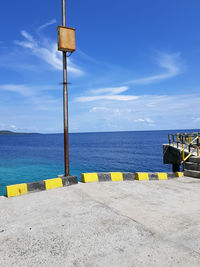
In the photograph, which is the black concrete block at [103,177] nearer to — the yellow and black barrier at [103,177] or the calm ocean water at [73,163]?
the yellow and black barrier at [103,177]

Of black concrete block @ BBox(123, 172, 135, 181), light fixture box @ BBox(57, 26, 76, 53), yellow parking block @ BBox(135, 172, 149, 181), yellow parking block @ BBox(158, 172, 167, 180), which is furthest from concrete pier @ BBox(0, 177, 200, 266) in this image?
light fixture box @ BBox(57, 26, 76, 53)

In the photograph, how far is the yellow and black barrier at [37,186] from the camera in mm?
7473

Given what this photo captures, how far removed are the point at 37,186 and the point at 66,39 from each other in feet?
21.9

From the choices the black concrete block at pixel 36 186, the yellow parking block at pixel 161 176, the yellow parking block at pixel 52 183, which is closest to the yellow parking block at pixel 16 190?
the black concrete block at pixel 36 186

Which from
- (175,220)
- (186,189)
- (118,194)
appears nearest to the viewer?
(175,220)

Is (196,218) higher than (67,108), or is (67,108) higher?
(67,108)

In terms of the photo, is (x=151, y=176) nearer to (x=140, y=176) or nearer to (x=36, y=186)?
(x=140, y=176)

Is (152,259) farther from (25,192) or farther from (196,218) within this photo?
(25,192)

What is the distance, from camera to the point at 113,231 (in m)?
4.53

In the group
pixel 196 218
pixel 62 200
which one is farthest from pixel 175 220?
pixel 62 200

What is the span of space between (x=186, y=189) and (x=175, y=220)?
3851 mm

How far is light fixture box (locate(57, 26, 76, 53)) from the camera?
862cm

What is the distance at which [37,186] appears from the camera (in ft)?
→ 26.5

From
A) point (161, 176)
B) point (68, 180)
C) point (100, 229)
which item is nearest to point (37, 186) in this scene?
point (68, 180)
